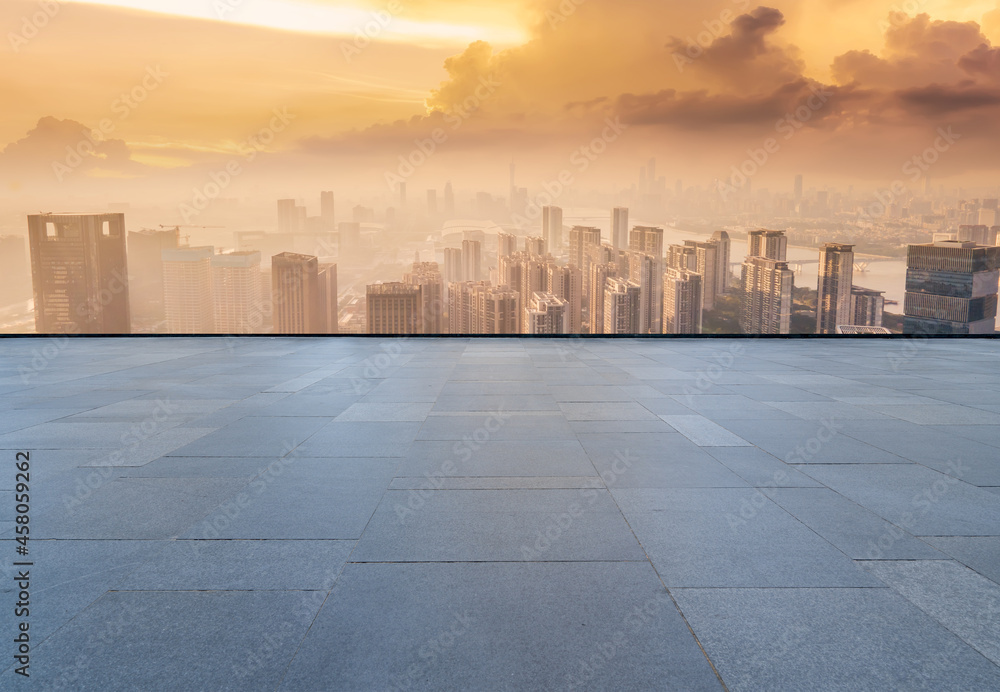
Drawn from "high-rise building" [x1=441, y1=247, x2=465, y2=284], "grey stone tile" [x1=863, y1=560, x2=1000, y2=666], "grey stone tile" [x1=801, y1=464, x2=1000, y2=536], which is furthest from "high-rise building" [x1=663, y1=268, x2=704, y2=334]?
"grey stone tile" [x1=863, y1=560, x2=1000, y2=666]

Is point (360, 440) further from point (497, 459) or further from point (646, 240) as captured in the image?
point (646, 240)

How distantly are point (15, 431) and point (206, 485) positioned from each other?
3864 mm

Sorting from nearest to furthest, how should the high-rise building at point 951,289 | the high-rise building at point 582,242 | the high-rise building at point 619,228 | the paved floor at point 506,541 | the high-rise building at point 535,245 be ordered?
the paved floor at point 506,541 → the high-rise building at point 951,289 → the high-rise building at point 535,245 → the high-rise building at point 582,242 → the high-rise building at point 619,228

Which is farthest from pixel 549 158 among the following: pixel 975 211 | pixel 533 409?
pixel 533 409

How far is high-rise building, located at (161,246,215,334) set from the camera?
1820 cm

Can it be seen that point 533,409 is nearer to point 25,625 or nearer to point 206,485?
point 206,485

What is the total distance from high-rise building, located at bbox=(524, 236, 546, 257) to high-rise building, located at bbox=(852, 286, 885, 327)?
41.5ft

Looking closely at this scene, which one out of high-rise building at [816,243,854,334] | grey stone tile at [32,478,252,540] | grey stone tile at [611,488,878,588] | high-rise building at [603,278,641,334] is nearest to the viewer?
grey stone tile at [611,488,878,588]

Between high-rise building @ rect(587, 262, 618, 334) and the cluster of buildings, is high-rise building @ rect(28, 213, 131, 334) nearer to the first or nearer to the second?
the cluster of buildings

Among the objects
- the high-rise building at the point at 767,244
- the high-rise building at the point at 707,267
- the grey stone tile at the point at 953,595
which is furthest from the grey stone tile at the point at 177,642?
the high-rise building at the point at 767,244

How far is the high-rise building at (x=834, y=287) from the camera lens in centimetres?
1938

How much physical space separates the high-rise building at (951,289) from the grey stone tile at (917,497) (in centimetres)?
1566

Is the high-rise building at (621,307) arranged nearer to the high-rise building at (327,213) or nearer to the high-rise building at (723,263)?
the high-rise building at (723,263)

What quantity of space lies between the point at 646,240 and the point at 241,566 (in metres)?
28.2
